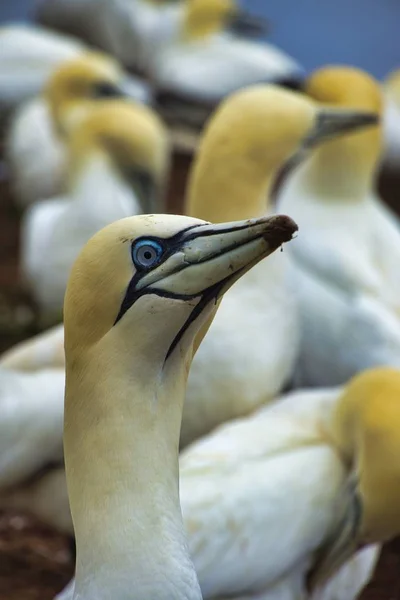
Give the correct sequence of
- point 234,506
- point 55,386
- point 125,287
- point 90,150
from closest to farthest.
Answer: point 125,287
point 234,506
point 55,386
point 90,150

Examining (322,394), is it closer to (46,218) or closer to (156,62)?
(46,218)

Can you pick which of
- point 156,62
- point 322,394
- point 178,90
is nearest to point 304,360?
point 322,394

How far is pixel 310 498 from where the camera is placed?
3.01m

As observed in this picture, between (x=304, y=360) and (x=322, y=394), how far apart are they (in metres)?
0.94

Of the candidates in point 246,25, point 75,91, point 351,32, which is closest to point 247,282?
point 75,91

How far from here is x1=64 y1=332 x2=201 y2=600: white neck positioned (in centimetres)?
177

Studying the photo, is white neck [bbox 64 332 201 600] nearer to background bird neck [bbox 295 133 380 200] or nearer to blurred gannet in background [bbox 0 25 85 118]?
background bird neck [bbox 295 133 380 200]

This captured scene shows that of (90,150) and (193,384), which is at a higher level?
(90,150)

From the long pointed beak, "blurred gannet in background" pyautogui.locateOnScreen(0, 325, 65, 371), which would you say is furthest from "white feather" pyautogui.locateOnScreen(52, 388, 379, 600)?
the long pointed beak

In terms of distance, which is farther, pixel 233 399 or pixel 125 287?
pixel 233 399

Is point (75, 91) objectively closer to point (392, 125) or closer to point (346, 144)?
point (346, 144)

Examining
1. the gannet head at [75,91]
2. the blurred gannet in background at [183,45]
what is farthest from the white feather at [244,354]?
the blurred gannet in background at [183,45]

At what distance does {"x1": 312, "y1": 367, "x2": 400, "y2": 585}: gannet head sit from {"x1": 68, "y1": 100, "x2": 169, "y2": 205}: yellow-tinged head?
7.88ft

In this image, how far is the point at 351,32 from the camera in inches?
362
